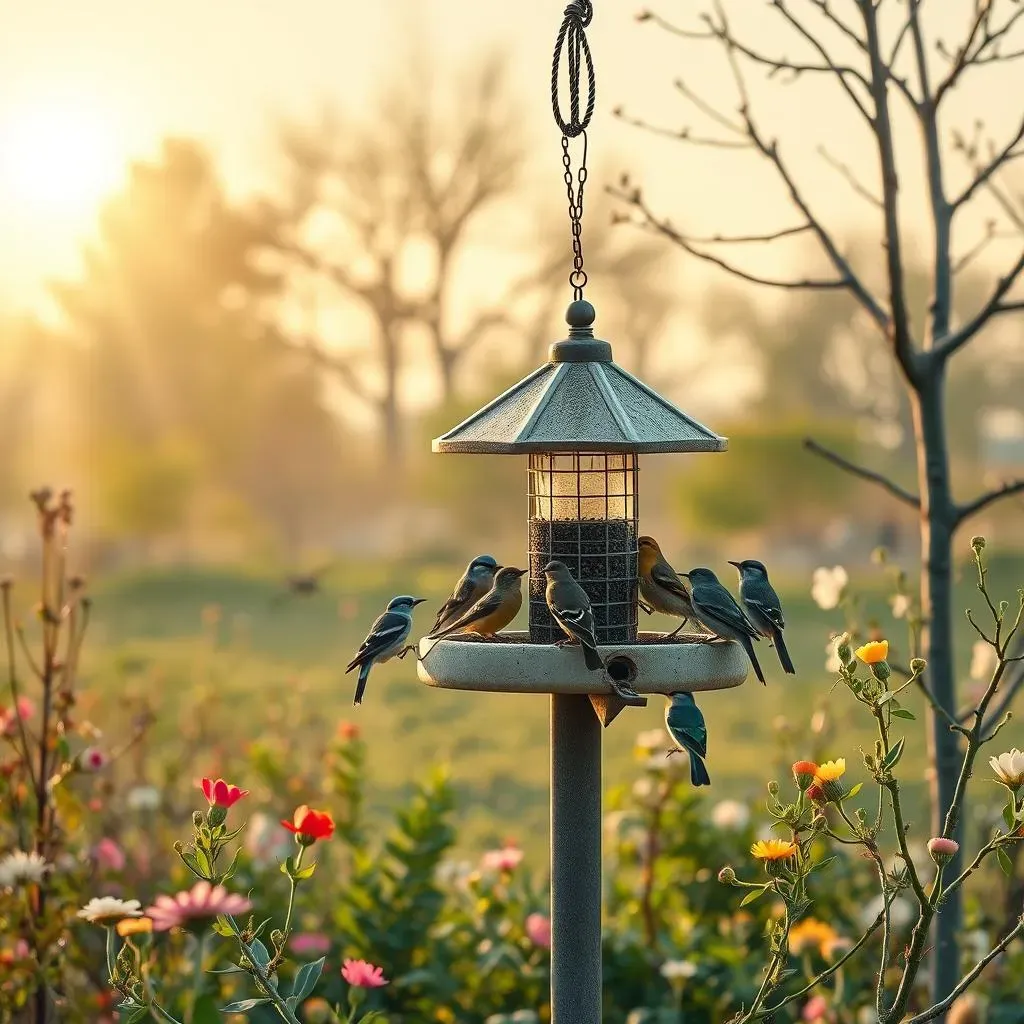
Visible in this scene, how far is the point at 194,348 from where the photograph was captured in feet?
71.9

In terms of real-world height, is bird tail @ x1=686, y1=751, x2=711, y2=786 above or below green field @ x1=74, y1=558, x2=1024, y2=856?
above

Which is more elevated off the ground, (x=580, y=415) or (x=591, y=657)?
(x=580, y=415)

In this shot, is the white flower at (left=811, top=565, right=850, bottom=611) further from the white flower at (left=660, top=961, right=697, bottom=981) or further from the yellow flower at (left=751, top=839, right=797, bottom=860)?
the yellow flower at (left=751, top=839, right=797, bottom=860)

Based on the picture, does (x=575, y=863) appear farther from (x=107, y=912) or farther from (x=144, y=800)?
(x=144, y=800)

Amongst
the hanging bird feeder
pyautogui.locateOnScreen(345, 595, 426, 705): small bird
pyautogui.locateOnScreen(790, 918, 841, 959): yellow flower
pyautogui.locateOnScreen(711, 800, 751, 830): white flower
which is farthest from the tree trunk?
pyautogui.locateOnScreen(345, 595, 426, 705): small bird

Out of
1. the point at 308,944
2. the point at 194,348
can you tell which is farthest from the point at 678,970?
the point at 194,348

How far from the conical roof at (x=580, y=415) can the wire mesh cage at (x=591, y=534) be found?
0.19 metres

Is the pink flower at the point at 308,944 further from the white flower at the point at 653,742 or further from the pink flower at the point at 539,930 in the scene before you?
the white flower at the point at 653,742

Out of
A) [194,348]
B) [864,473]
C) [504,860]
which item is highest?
[194,348]

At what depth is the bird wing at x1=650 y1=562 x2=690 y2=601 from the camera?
3.28 metres

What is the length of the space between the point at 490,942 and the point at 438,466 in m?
15.9

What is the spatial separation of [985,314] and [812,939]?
6.01 feet

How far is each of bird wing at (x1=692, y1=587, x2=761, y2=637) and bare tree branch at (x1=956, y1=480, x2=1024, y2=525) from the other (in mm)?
894

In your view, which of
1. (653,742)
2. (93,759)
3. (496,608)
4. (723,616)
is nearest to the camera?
(723,616)
